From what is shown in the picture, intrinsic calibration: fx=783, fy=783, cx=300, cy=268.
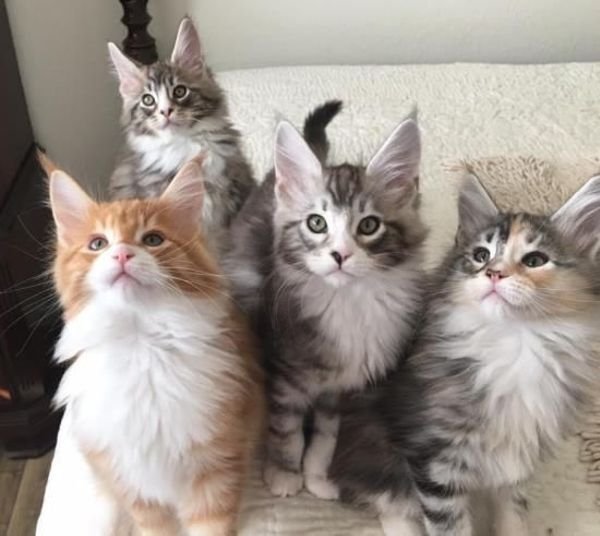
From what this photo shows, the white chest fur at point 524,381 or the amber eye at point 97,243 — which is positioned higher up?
the amber eye at point 97,243

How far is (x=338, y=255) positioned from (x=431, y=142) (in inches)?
38.5

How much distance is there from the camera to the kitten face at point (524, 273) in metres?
0.97

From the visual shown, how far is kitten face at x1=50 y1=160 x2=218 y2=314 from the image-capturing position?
0.93 meters

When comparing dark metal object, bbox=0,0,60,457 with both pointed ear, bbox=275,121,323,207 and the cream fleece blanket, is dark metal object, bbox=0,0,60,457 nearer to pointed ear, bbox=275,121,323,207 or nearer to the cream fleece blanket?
the cream fleece blanket

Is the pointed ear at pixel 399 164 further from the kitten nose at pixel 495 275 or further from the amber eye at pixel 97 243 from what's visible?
the amber eye at pixel 97 243

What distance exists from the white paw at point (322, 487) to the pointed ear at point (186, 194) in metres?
0.43

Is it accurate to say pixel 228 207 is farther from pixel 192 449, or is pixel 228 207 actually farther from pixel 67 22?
pixel 67 22

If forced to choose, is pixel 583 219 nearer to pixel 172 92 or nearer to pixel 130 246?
pixel 130 246

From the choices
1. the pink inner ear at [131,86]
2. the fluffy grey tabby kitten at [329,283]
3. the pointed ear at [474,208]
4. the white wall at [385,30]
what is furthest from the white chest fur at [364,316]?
the white wall at [385,30]

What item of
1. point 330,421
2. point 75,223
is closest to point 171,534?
point 330,421

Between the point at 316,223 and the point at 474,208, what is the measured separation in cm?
22

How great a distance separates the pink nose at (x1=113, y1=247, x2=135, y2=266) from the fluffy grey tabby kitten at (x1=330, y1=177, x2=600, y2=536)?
43 centimetres

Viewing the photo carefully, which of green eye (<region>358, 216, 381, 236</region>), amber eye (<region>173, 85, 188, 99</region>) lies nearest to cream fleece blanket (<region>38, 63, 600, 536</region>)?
green eye (<region>358, 216, 381, 236</region>)

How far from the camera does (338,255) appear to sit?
40.9 inches
